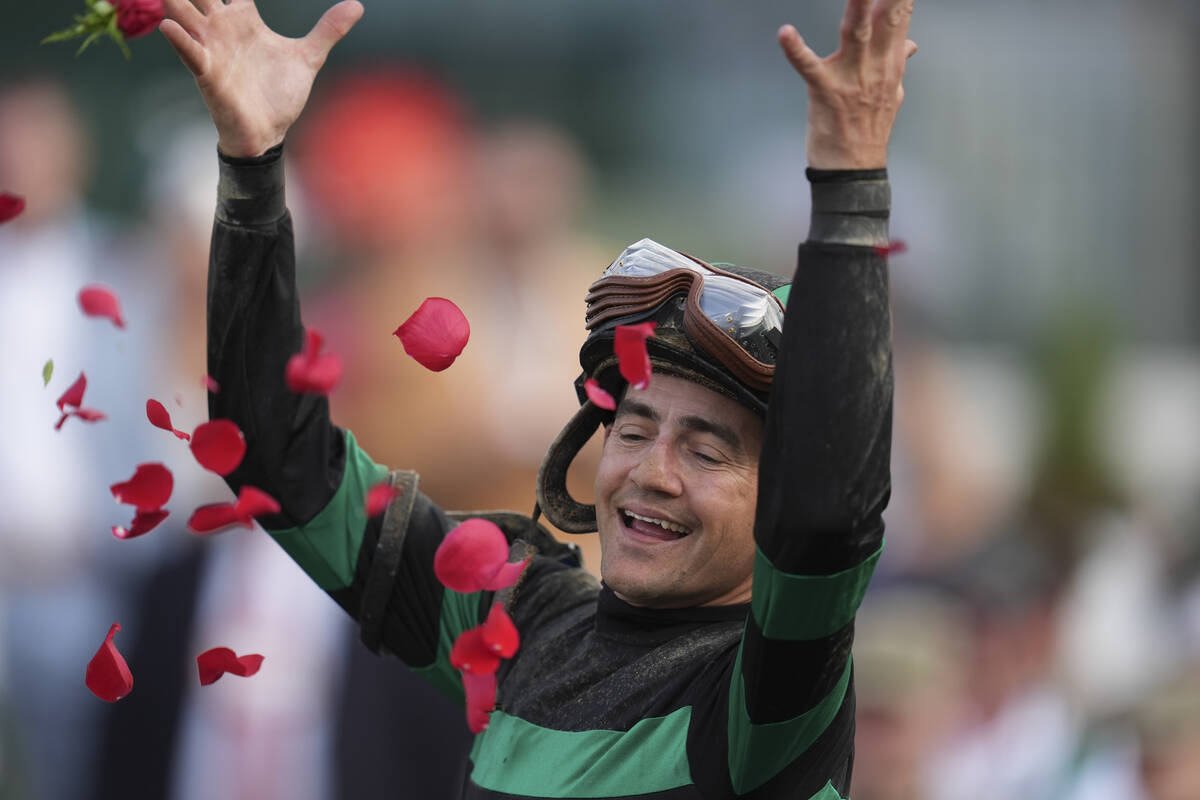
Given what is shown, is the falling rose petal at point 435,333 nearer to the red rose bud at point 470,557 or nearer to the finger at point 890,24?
the red rose bud at point 470,557

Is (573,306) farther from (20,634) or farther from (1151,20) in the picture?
(1151,20)

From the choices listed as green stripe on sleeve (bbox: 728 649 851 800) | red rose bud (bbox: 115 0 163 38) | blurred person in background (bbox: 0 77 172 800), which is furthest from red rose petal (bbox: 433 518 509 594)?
blurred person in background (bbox: 0 77 172 800)

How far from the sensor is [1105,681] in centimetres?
633

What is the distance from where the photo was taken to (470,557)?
9.39 feet

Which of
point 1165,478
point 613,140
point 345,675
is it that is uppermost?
point 613,140

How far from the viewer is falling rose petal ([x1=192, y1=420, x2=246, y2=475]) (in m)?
2.66

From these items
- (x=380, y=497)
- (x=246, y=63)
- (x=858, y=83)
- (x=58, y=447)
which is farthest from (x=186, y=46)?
(x=58, y=447)

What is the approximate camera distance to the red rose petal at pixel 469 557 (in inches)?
112

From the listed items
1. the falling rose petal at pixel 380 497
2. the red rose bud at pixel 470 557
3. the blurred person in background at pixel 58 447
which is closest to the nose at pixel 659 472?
the red rose bud at pixel 470 557

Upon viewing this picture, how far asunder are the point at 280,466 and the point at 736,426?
821mm

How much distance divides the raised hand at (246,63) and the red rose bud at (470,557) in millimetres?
737

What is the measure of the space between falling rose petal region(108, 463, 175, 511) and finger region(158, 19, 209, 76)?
2.14 ft

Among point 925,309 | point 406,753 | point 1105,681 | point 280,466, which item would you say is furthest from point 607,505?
point 925,309

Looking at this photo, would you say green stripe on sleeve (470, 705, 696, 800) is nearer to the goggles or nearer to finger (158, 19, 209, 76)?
the goggles
